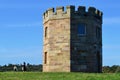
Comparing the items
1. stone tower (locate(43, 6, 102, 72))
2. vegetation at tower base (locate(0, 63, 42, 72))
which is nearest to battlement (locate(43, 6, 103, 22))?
stone tower (locate(43, 6, 102, 72))

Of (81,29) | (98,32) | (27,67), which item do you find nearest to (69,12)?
(81,29)

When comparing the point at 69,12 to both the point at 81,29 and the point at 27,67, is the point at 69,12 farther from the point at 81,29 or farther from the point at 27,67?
the point at 27,67

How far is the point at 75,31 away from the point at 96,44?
3001 millimetres

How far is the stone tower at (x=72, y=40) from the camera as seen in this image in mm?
39312

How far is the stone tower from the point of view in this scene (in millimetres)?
39312

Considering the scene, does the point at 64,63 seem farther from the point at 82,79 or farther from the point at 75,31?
the point at 82,79

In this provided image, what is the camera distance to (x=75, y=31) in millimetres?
39781

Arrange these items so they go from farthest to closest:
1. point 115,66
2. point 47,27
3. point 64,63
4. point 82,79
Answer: point 115,66 < point 47,27 < point 64,63 < point 82,79

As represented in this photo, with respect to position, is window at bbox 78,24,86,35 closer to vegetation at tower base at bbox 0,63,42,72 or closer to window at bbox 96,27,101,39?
window at bbox 96,27,101,39

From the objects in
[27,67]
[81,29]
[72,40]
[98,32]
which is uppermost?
[81,29]

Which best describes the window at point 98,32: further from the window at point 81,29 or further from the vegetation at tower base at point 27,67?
the vegetation at tower base at point 27,67

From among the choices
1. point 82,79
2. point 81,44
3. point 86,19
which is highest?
point 86,19

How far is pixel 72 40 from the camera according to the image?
3953 centimetres

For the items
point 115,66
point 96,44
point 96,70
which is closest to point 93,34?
point 96,44
